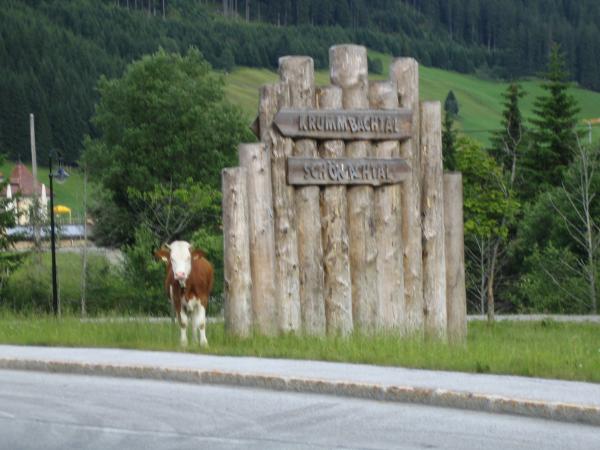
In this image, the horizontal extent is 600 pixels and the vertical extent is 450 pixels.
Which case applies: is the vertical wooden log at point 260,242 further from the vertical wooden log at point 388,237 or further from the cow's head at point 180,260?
the vertical wooden log at point 388,237

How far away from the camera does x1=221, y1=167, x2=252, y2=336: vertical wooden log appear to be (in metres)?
17.4

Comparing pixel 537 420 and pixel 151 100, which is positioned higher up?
pixel 151 100

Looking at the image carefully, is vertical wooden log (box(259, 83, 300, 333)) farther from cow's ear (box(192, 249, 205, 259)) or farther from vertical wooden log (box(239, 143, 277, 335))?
cow's ear (box(192, 249, 205, 259))

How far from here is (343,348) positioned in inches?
598

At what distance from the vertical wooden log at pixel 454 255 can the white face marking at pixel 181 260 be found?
15.8 ft

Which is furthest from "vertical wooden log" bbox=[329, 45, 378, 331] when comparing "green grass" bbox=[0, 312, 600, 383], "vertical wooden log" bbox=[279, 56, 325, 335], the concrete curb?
the concrete curb

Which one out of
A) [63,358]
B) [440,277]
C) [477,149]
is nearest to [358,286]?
[440,277]

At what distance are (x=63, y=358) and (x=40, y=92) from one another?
494 feet

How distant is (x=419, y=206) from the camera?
1947 centimetres

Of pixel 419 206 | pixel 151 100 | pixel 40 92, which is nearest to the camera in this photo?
pixel 419 206

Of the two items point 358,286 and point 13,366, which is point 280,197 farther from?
point 13,366

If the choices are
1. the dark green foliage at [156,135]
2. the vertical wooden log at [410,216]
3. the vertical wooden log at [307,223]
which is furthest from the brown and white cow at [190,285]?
the dark green foliage at [156,135]

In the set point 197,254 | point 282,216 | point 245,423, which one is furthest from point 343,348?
point 245,423

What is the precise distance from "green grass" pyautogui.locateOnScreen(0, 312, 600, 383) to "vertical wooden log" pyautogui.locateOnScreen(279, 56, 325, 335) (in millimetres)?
1151
